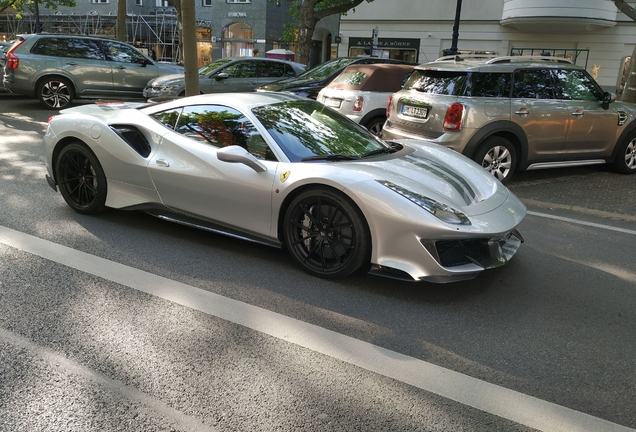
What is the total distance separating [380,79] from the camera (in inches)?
373

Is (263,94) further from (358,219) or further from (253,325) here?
(253,325)

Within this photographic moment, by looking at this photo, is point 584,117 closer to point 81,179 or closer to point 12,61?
point 81,179

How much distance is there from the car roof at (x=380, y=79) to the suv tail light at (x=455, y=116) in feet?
7.86

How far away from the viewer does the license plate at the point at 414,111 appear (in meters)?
7.49

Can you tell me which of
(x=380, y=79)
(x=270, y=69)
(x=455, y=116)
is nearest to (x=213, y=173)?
(x=455, y=116)

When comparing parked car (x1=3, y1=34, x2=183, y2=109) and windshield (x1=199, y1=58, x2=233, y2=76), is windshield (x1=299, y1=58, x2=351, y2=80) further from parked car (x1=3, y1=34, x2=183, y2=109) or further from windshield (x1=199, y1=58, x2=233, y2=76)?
parked car (x1=3, y1=34, x2=183, y2=109)

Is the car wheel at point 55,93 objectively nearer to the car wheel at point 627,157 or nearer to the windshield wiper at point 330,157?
the windshield wiper at point 330,157

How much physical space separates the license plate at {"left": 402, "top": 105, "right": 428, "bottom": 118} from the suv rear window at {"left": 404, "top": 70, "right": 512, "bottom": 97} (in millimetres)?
284

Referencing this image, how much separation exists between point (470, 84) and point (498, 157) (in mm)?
1057

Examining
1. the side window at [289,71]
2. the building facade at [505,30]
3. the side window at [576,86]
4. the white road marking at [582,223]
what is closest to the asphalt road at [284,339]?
the white road marking at [582,223]

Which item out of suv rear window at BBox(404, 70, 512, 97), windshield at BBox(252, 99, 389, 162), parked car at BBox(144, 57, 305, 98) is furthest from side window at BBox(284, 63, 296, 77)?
windshield at BBox(252, 99, 389, 162)

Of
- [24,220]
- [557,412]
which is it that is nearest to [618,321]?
[557,412]

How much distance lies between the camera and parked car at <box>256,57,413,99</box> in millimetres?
11234

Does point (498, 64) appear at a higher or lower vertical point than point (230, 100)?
higher
